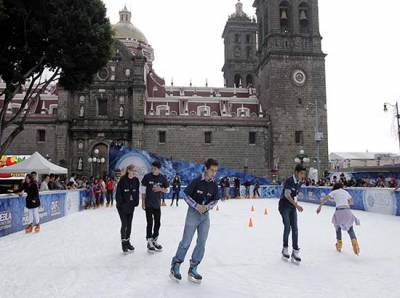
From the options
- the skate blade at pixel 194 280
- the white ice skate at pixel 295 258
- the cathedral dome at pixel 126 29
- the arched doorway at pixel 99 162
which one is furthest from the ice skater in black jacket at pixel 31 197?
the cathedral dome at pixel 126 29

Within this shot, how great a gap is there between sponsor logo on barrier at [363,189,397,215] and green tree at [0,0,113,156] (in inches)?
524

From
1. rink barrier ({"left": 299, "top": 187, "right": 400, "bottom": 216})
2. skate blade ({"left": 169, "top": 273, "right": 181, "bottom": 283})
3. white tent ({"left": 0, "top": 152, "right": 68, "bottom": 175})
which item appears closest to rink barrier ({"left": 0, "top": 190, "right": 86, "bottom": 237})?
white tent ({"left": 0, "top": 152, "right": 68, "bottom": 175})

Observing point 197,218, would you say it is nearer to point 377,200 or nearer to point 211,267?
point 211,267

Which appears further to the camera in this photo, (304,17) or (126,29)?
(126,29)

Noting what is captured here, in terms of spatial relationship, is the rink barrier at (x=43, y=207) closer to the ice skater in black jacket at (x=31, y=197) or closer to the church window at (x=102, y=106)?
the ice skater in black jacket at (x=31, y=197)

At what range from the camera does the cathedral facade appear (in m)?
38.8

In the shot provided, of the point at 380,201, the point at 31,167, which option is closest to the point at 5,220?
the point at 31,167

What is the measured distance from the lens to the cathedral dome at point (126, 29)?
54672 mm

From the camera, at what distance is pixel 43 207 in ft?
43.6

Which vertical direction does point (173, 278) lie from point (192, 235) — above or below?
below

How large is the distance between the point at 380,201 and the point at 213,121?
2550 cm

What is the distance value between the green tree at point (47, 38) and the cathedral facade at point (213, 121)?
2284 centimetres

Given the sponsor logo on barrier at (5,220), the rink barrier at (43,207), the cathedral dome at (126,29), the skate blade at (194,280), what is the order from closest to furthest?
the skate blade at (194,280) → the sponsor logo on barrier at (5,220) → the rink barrier at (43,207) → the cathedral dome at (126,29)

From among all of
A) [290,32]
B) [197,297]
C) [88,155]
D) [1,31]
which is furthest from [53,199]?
[290,32]
